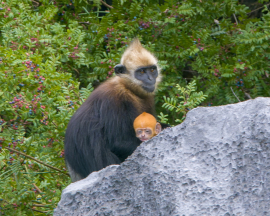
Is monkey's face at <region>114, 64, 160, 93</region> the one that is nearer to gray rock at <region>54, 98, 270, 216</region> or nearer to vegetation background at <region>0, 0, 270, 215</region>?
vegetation background at <region>0, 0, 270, 215</region>

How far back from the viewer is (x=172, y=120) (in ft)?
18.4

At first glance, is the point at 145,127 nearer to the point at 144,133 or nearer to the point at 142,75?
the point at 144,133

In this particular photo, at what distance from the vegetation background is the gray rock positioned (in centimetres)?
143

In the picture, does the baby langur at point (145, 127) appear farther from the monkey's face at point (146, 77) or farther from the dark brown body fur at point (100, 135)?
the monkey's face at point (146, 77)

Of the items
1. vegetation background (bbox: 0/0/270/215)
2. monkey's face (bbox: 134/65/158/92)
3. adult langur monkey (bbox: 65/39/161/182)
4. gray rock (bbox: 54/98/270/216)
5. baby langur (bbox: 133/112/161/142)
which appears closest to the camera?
gray rock (bbox: 54/98/270/216)

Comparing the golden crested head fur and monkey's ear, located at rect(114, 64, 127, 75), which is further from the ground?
the golden crested head fur

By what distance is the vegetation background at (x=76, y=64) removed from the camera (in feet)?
13.0

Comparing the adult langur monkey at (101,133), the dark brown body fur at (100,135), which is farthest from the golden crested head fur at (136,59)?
the dark brown body fur at (100,135)

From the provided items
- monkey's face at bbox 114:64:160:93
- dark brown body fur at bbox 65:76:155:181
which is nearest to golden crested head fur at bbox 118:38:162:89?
monkey's face at bbox 114:64:160:93

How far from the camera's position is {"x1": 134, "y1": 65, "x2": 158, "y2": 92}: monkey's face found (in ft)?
14.1

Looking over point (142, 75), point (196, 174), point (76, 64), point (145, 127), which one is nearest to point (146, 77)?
point (142, 75)

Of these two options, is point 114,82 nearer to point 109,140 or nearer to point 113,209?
point 109,140

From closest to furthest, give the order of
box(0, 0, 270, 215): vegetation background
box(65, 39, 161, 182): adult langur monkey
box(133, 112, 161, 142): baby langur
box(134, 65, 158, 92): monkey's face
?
box(133, 112, 161, 142): baby langur
box(65, 39, 161, 182): adult langur monkey
box(0, 0, 270, 215): vegetation background
box(134, 65, 158, 92): monkey's face

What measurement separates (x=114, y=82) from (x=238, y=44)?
5.98ft
